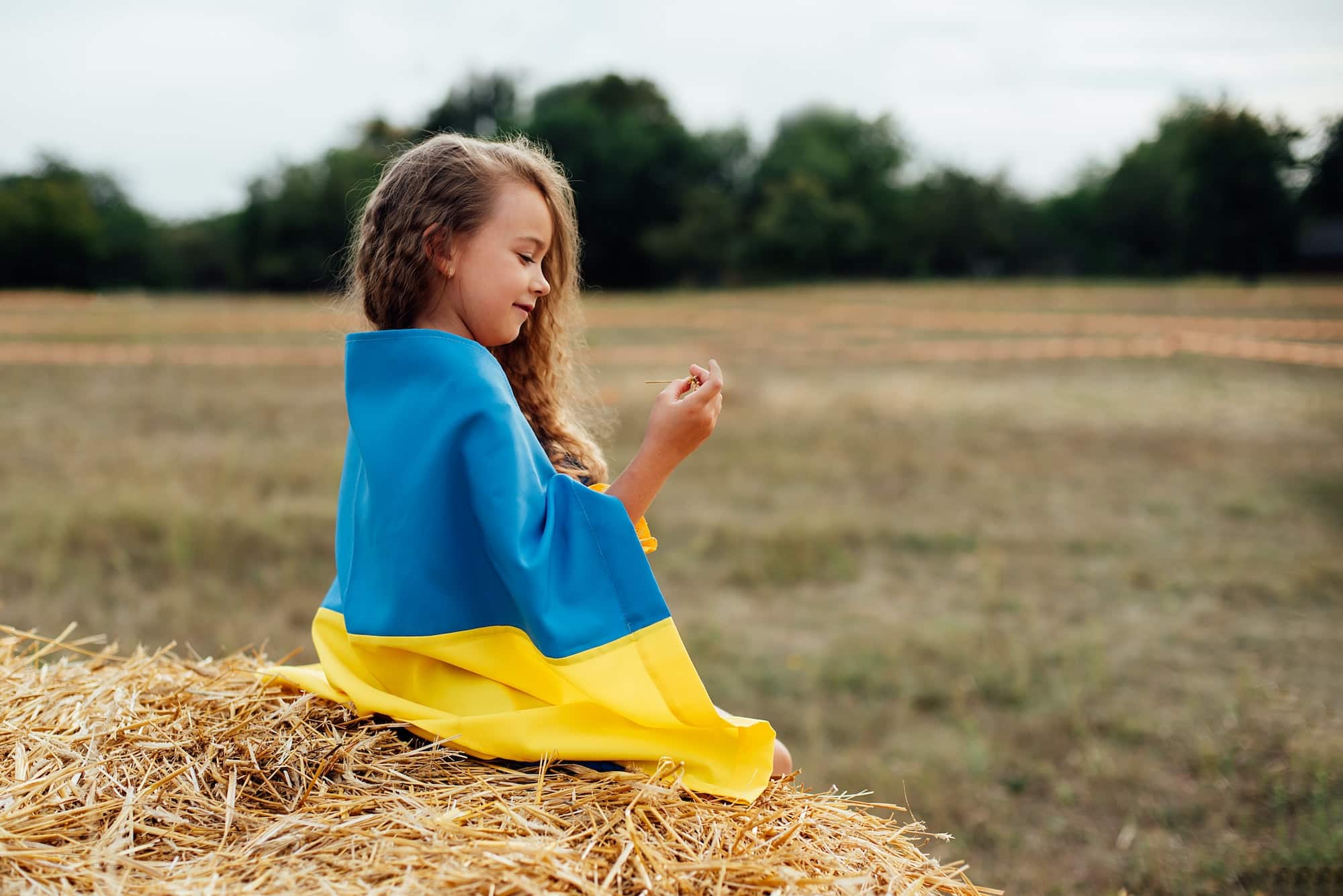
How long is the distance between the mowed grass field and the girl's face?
0.91 metres

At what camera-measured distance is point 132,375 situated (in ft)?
44.6

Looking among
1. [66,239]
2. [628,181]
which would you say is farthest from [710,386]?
[66,239]

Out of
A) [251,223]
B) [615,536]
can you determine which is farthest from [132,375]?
[251,223]

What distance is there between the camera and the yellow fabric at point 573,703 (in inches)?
71.0

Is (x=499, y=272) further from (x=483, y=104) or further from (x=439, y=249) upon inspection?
(x=483, y=104)

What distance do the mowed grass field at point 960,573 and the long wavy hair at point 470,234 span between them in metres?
0.74

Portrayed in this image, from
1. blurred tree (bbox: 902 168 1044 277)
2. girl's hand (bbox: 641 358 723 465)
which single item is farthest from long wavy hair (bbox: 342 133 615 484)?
blurred tree (bbox: 902 168 1044 277)

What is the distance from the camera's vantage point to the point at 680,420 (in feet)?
6.38

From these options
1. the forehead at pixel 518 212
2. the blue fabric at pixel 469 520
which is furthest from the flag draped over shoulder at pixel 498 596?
the forehead at pixel 518 212

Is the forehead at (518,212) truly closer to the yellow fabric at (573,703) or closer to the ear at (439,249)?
the ear at (439,249)

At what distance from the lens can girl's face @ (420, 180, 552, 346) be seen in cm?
205

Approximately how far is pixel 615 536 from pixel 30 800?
44.8 inches

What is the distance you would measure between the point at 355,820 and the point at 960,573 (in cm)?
482

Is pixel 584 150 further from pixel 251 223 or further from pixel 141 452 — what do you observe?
pixel 141 452
